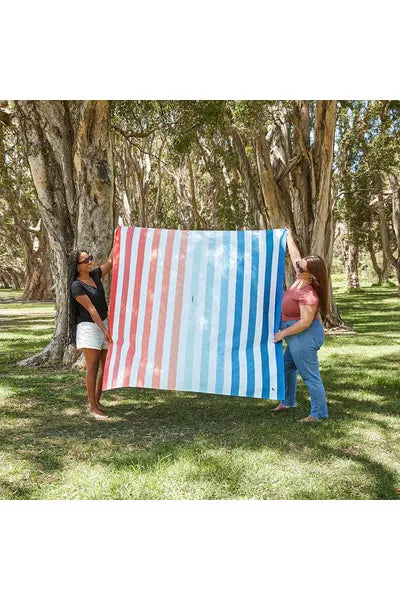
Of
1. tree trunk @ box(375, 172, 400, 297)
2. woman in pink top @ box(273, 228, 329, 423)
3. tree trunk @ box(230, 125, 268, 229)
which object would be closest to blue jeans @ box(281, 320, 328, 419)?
woman in pink top @ box(273, 228, 329, 423)

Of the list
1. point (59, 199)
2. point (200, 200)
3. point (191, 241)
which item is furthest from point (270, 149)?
point (200, 200)

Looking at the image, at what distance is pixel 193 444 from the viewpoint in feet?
18.2

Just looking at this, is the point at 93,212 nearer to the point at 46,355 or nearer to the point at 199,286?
the point at 46,355

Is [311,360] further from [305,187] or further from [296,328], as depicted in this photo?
[305,187]

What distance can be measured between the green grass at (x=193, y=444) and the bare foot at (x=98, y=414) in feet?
0.38

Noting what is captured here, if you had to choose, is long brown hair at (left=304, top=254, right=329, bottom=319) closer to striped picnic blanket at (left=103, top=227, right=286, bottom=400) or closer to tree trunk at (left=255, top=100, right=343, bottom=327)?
striped picnic blanket at (left=103, top=227, right=286, bottom=400)

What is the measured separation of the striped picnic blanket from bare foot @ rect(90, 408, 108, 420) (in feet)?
1.72

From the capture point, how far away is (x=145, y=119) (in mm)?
15539

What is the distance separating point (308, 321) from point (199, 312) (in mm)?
1118

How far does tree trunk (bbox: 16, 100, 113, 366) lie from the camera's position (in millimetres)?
9328

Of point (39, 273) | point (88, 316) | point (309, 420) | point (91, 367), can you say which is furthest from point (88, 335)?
point (39, 273)

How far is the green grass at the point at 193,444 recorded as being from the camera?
177 inches

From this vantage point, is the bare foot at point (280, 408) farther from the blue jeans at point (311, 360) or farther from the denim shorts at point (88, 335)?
the denim shorts at point (88, 335)
